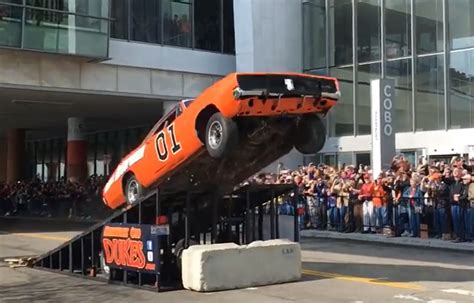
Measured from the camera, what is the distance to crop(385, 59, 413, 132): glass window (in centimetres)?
2656

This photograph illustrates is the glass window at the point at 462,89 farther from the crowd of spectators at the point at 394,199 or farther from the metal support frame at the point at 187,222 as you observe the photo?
the metal support frame at the point at 187,222

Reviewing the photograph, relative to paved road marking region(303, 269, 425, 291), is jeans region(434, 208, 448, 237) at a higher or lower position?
higher

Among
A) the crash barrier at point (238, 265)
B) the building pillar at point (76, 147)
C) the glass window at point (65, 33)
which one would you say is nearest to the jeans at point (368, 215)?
the crash barrier at point (238, 265)

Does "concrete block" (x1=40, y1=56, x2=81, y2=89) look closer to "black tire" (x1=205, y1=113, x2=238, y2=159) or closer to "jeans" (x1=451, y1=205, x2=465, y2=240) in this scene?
"jeans" (x1=451, y1=205, x2=465, y2=240)

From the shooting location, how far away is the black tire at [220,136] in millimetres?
9641

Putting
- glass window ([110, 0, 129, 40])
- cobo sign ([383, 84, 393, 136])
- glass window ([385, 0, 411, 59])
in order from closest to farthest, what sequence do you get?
cobo sign ([383, 84, 393, 136]) < glass window ([385, 0, 411, 59]) < glass window ([110, 0, 129, 40])

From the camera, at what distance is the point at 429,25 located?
26250 millimetres

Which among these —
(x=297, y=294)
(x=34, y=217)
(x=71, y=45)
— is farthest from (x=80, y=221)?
(x=297, y=294)

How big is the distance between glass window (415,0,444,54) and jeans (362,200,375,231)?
9.80 metres

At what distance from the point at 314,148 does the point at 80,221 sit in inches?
816

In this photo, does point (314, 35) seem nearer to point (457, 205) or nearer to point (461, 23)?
point (461, 23)

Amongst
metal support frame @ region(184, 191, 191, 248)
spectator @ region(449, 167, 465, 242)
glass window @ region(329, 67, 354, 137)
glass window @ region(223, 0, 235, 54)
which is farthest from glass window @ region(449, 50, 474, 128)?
metal support frame @ region(184, 191, 191, 248)

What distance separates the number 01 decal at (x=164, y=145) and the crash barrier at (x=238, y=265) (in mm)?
1664

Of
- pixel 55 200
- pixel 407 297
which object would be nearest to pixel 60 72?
pixel 55 200
